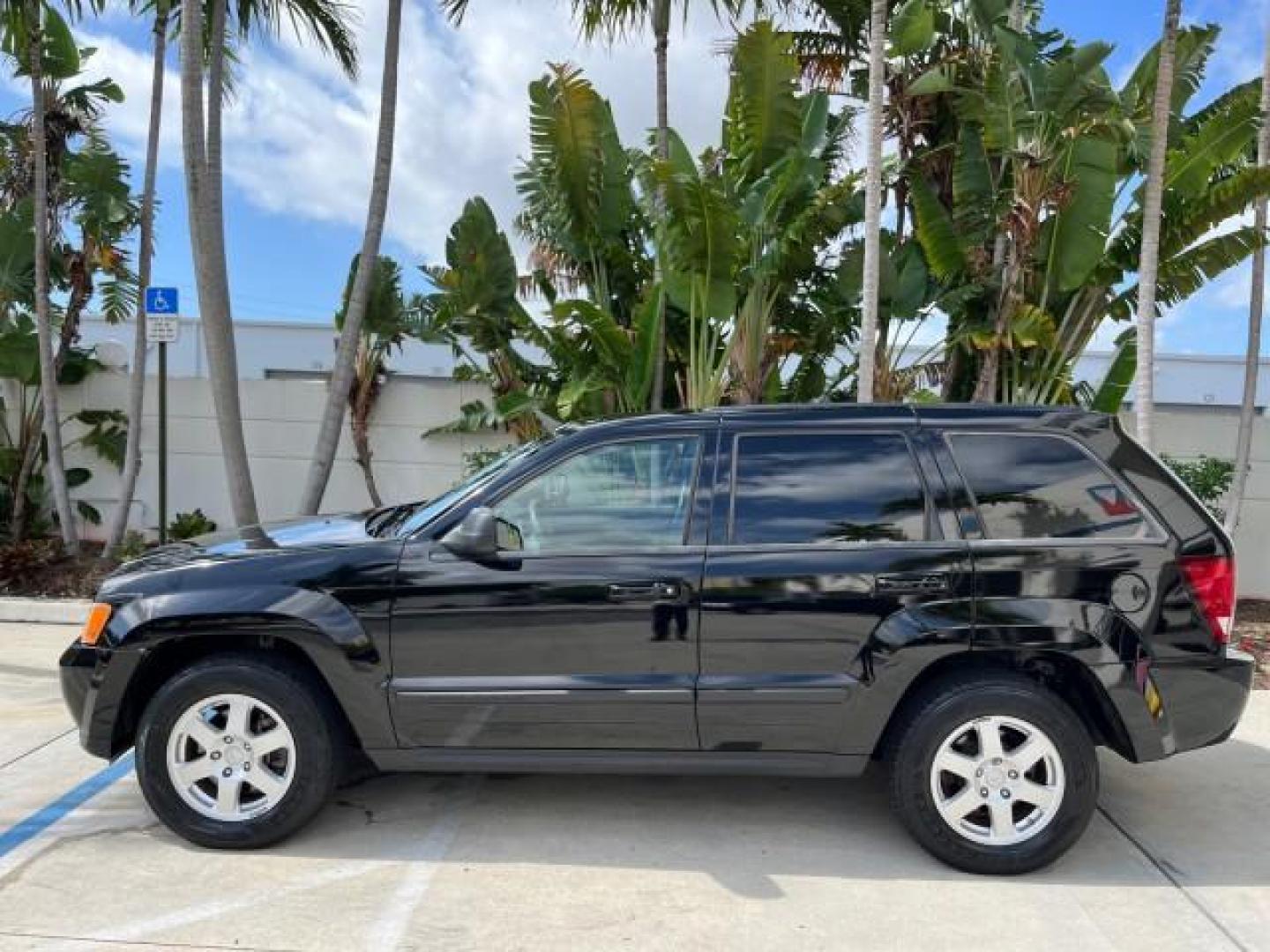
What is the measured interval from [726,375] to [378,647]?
6.02 meters

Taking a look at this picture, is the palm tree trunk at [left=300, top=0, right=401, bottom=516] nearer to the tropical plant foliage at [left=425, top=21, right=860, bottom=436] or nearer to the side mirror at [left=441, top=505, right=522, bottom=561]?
the tropical plant foliage at [left=425, top=21, right=860, bottom=436]

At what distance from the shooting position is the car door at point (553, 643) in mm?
3570

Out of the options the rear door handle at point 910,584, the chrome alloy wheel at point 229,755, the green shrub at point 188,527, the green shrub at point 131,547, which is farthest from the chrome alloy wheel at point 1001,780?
the green shrub at point 188,527

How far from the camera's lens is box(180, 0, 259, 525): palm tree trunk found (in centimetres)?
725

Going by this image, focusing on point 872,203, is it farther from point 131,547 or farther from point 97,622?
point 131,547

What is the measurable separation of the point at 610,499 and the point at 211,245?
17.6 ft

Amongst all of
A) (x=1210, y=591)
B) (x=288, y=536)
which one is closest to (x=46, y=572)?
(x=288, y=536)

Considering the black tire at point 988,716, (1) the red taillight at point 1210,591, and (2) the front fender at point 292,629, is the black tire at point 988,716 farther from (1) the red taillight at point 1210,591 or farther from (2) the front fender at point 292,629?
(2) the front fender at point 292,629

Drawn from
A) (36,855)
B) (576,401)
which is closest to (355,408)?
(576,401)

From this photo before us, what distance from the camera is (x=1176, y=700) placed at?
3547 millimetres

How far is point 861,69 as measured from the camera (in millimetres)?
9586

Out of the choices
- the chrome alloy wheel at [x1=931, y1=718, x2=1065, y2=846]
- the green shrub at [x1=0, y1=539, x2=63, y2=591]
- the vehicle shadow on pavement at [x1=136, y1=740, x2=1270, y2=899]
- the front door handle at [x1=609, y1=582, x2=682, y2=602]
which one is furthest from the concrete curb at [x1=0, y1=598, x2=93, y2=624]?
the chrome alloy wheel at [x1=931, y1=718, x2=1065, y2=846]

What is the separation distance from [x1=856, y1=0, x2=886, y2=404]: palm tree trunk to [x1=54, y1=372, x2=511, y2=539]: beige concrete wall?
3.90 m

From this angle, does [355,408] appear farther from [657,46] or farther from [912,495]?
[912,495]
